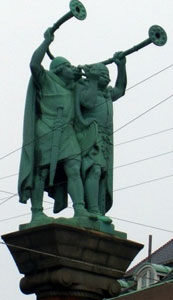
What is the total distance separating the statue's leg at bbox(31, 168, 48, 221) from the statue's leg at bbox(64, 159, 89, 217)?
441 millimetres

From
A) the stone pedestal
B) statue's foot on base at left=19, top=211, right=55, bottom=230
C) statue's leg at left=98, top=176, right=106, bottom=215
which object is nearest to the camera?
the stone pedestal

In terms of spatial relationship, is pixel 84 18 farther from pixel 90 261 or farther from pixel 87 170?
pixel 90 261

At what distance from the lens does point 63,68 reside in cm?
2367

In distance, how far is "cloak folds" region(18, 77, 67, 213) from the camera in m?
22.9

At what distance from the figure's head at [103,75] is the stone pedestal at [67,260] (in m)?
3.22

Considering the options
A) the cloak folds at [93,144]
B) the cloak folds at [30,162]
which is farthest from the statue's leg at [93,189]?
the cloak folds at [30,162]

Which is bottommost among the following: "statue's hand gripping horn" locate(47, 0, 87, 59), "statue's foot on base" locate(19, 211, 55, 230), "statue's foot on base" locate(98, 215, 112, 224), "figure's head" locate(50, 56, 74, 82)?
"statue's foot on base" locate(19, 211, 55, 230)

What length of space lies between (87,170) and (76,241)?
1.76 m

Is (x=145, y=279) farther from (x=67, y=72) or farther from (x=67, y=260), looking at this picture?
(x=67, y=260)

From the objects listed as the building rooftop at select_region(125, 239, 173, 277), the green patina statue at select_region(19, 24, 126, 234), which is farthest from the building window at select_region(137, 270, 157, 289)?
the green patina statue at select_region(19, 24, 126, 234)

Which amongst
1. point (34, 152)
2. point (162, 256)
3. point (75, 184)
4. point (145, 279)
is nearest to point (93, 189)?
point (75, 184)

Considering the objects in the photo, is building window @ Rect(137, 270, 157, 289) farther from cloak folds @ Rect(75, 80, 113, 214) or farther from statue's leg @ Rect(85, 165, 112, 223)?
statue's leg @ Rect(85, 165, 112, 223)

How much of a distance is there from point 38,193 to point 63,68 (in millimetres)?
2559

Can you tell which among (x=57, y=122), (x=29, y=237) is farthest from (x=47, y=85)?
(x=29, y=237)
